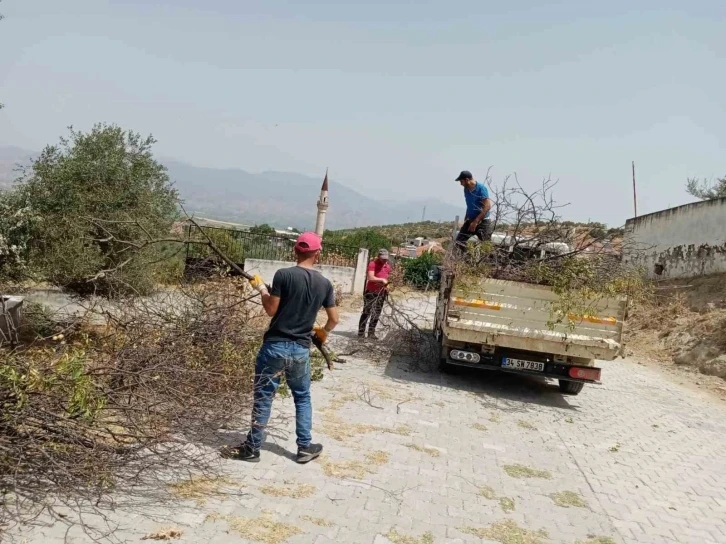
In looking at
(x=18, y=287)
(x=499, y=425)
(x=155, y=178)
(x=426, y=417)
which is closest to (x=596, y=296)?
(x=499, y=425)

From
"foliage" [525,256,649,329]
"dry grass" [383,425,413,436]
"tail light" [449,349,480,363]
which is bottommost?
"dry grass" [383,425,413,436]

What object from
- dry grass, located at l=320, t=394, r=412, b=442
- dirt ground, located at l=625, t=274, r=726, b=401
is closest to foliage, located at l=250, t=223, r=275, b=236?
dirt ground, located at l=625, t=274, r=726, b=401

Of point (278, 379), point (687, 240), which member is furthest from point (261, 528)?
point (687, 240)

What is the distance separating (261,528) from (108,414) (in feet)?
4.47

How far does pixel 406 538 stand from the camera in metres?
3.73

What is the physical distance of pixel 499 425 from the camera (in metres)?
6.63

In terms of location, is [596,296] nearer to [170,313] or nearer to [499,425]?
[499,425]

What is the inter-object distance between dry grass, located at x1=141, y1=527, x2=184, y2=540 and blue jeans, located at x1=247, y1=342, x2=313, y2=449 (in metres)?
1.14

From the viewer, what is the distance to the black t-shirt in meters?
4.47

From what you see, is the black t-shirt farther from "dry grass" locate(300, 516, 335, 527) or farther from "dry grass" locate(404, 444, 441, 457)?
"dry grass" locate(404, 444, 441, 457)

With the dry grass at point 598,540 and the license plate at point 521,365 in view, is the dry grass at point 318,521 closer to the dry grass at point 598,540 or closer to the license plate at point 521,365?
the dry grass at point 598,540

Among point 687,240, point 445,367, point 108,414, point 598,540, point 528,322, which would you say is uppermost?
point 687,240

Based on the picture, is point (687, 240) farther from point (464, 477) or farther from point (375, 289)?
point (464, 477)

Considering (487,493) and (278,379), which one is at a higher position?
(278,379)
